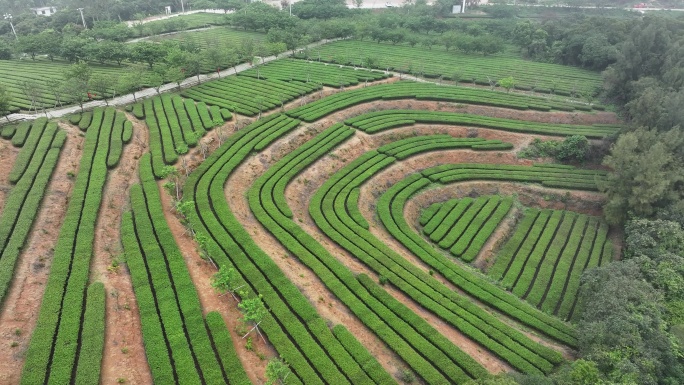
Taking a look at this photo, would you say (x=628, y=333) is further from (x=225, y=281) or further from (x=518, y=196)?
(x=518, y=196)

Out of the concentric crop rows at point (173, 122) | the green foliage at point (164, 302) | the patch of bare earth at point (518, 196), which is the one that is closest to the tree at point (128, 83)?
the concentric crop rows at point (173, 122)

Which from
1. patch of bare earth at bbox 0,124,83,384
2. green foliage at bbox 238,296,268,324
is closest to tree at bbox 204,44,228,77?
patch of bare earth at bbox 0,124,83,384

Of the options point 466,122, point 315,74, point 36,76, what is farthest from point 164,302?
point 36,76

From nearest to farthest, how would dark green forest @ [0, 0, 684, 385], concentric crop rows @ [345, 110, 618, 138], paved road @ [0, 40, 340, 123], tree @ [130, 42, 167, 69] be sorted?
dark green forest @ [0, 0, 684, 385] → paved road @ [0, 40, 340, 123] → concentric crop rows @ [345, 110, 618, 138] → tree @ [130, 42, 167, 69]

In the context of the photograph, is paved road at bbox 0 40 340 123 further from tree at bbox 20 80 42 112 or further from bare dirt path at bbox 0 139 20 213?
bare dirt path at bbox 0 139 20 213

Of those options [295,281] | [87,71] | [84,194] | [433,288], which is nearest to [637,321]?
[433,288]

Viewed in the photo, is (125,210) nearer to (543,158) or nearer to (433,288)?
(433,288)
